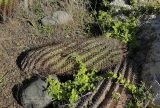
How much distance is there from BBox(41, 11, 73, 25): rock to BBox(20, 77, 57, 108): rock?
67.7 inches

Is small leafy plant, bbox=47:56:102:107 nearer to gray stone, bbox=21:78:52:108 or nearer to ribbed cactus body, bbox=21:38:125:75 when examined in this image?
gray stone, bbox=21:78:52:108

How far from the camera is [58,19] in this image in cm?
746

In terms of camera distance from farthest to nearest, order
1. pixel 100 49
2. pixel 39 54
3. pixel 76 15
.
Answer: pixel 76 15
pixel 100 49
pixel 39 54

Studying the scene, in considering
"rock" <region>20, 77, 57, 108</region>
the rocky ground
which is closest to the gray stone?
"rock" <region>20, 77, 57, 108</region>

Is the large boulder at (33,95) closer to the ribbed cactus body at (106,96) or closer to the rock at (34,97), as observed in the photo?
the rock at (34,97)

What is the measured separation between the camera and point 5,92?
6.01 meters

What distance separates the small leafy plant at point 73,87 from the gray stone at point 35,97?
0.31ft

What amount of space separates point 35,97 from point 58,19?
2.03m

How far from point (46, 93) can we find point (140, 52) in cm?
197

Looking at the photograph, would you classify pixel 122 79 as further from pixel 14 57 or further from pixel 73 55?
pixel 14 57

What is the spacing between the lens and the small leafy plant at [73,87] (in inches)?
229

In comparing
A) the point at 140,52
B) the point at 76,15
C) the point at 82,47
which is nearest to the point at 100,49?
the point at 82,47

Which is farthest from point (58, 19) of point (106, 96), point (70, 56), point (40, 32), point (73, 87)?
point (106, 96)

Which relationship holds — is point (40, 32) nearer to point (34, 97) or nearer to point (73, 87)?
point (73, 87)
